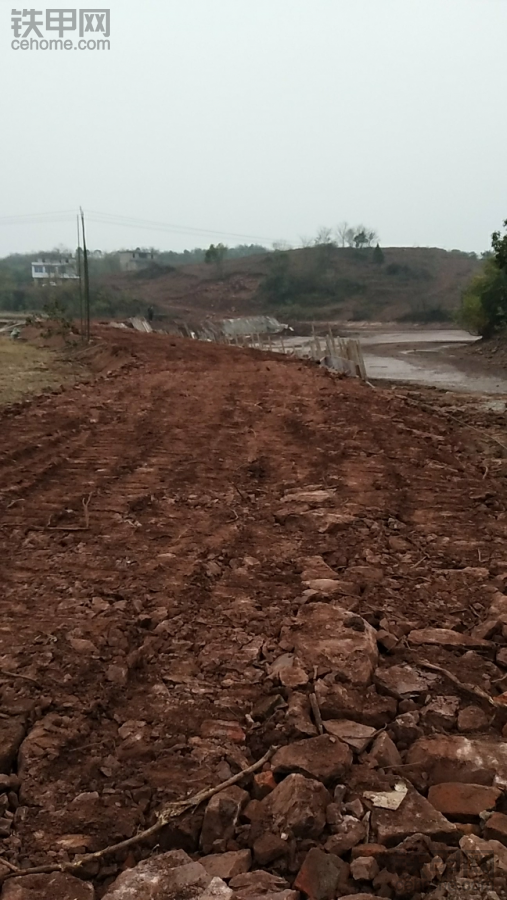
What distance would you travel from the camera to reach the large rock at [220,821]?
2139 millimetres

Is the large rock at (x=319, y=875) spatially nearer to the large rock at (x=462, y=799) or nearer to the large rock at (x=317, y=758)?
the large rock at (x=317, y=758)

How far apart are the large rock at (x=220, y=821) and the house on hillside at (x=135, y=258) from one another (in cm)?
8229

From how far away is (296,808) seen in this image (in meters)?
2.16

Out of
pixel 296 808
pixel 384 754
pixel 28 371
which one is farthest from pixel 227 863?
pixel 28 371

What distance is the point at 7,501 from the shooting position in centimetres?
540

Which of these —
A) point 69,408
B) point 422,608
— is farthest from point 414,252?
point 422,608

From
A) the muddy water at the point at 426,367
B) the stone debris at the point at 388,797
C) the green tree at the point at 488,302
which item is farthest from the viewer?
the green tree at the point at 488,302

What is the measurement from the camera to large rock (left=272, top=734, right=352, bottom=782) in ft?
7.75

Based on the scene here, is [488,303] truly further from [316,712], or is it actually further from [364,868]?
[364,868]

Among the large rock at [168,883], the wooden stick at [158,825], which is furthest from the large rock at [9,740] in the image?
the large rock at [168,883]

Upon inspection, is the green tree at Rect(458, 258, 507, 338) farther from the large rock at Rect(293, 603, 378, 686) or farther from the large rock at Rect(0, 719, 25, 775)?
the large rock at Rect(0, 719, 25, 775)

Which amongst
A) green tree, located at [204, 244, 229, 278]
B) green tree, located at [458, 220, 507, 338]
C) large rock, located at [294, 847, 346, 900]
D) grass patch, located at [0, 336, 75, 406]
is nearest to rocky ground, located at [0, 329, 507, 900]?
large rock, located at [294, 847, 346, 900]

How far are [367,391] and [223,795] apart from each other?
10.1 m

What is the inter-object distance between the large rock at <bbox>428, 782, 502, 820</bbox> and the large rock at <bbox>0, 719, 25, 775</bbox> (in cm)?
152
